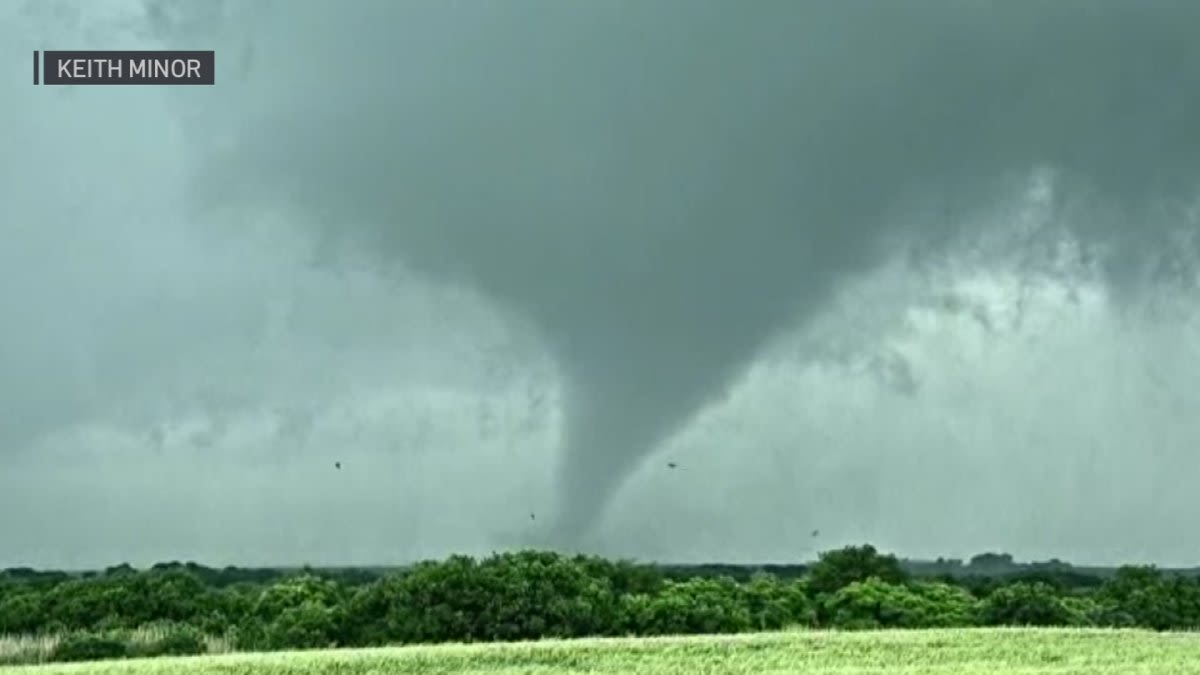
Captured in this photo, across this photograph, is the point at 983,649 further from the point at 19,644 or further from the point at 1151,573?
the point at 1151,573

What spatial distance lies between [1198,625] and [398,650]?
33824mm

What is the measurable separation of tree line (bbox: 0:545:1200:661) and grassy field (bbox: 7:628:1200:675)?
12.8 meters

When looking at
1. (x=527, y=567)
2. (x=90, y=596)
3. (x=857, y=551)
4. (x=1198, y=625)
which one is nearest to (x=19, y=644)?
(x=90, y=596)

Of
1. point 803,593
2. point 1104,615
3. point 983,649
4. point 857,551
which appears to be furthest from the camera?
point 857,551

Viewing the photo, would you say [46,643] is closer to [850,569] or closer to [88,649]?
[88,649]

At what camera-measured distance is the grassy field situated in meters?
25.5

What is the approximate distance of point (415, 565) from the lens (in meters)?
47.0

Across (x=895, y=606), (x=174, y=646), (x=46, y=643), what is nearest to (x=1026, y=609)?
(x=895, y=606)

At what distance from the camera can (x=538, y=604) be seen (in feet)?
138

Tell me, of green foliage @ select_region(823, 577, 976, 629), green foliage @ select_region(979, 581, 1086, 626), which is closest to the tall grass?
green foliage @ select_region(823, 577, 976, 629)

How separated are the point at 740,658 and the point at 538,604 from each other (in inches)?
635

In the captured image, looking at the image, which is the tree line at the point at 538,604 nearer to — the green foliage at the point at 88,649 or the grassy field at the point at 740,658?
the green foliage at the point at 88,649

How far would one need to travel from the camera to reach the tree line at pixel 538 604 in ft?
138

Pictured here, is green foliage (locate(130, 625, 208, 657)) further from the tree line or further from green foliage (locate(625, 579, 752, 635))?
green foliage (locate(625, 579, 752, 635))
